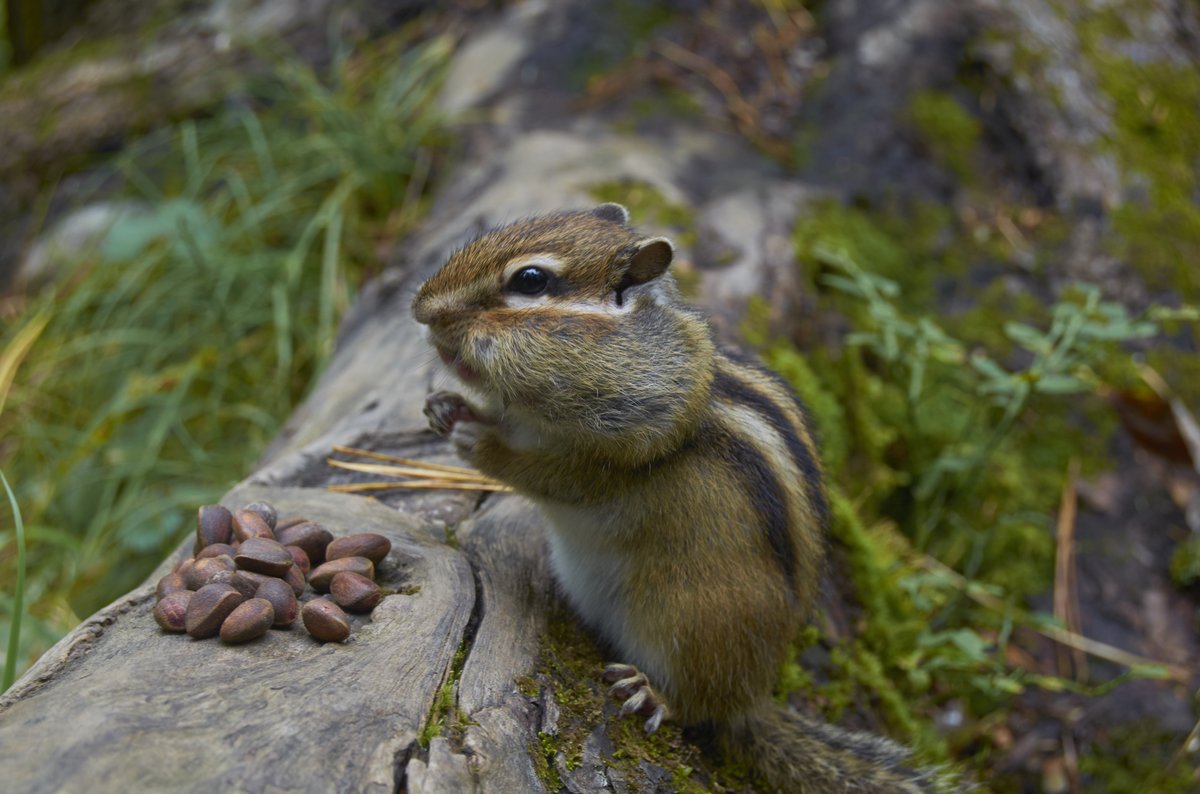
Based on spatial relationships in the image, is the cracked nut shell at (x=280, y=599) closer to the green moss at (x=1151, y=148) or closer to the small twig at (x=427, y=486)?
the small twig at (x=427, y=486)

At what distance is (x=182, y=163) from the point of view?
552cm

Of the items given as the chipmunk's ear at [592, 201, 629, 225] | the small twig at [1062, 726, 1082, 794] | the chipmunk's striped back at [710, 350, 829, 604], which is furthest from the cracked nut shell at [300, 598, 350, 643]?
the small twig at [1062, 726, 1082, 794]

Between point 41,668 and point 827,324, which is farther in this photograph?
point 827,324

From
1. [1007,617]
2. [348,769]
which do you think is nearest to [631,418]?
[348,769]

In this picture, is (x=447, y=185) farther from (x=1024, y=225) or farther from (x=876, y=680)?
(x=876, y=680)

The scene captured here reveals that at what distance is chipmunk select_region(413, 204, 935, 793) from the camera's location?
2.19 meters

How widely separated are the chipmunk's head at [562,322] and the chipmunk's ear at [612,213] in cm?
26

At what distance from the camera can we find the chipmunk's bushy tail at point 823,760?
2.31 metres

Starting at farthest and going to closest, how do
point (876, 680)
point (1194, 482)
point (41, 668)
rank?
point (1194, 482)
point (876, 680)
point (41, 668)

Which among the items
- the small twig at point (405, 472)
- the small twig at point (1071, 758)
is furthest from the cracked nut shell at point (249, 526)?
the small twig at point (1071, 758)

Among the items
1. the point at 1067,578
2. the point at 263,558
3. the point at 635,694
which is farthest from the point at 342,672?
the point at 1067,578

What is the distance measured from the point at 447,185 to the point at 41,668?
10.9 feet

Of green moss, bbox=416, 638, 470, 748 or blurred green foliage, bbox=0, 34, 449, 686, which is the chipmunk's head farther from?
blurred green foliage, bbox=0, 34, 449, 686

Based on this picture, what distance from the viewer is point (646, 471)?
7.55 feet
